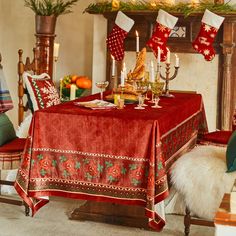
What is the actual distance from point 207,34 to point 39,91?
2011mm

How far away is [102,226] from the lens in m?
3.76

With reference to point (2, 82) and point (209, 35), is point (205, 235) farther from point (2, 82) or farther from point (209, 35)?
point (209, 35)

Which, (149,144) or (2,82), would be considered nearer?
(149,144)

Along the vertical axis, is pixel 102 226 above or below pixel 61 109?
below

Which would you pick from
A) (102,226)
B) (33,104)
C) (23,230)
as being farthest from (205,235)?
(33,104)

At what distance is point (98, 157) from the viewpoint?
3.36 metres

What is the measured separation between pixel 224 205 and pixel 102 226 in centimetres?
193

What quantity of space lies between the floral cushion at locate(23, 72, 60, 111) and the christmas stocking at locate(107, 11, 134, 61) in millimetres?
1527

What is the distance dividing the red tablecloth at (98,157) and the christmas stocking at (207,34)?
2378mm

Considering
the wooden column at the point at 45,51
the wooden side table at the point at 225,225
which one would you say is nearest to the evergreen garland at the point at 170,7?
the wooden column at the point at 45,51

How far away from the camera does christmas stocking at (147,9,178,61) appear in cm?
578

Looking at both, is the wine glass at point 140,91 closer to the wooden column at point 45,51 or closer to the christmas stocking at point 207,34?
the christmas stocking at point 207,34

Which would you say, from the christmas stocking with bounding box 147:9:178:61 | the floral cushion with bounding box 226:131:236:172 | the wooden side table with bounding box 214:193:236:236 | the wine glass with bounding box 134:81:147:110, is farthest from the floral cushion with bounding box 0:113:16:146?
the wooden side table with bounding box 214:193:236:236

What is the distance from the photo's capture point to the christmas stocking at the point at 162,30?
5.78 m
